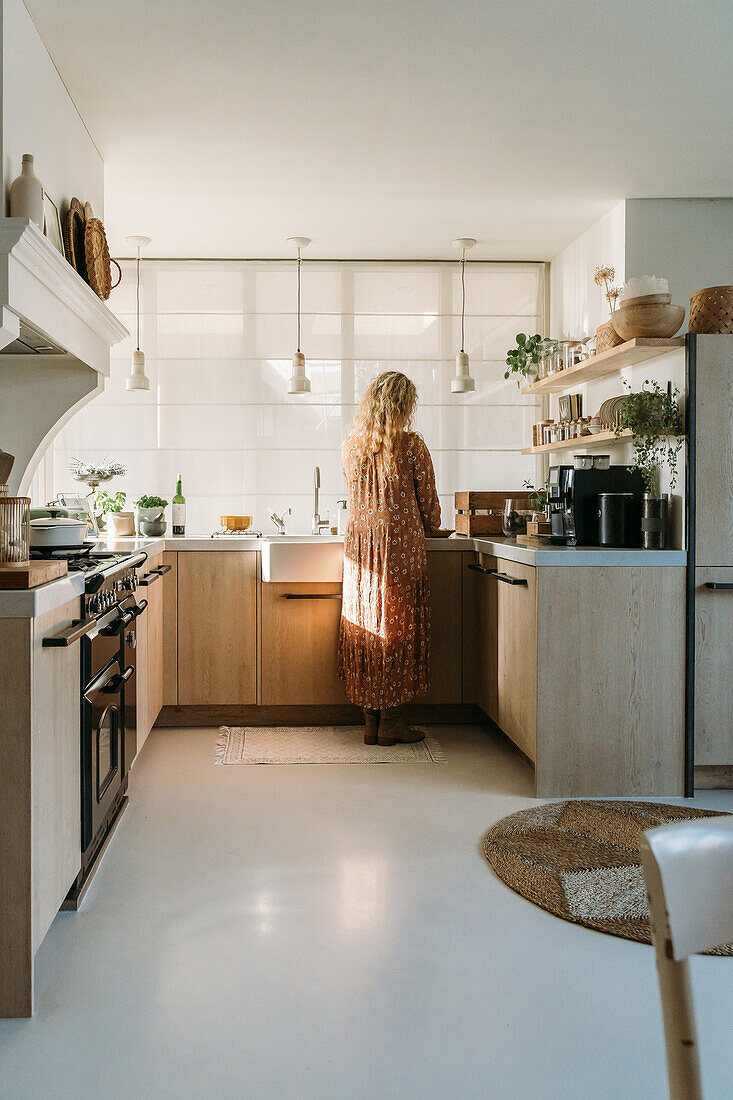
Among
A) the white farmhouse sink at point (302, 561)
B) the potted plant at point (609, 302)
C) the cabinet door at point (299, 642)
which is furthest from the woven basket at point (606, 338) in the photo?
the cabinet door at point (299, 642)

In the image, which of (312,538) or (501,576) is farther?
(312,538)

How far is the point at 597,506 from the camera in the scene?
11.7 feet

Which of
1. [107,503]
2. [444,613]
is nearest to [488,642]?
[444,613]

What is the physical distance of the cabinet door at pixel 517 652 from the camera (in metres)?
3.24

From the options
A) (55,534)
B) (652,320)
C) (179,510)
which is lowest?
(55,534)

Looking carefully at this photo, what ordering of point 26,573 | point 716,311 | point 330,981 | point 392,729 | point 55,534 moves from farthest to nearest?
point 392,729 → point 716,311 → point 55,534 → point 330,981 → point 26,573

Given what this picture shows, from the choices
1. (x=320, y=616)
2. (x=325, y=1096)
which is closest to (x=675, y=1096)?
(x=325, y=1096)

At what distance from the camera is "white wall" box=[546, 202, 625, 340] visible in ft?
13.9

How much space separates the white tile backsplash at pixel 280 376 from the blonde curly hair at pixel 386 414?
1.38 metres

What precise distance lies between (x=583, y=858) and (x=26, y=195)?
2.48 metres

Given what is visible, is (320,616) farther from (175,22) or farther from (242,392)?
(175,22)

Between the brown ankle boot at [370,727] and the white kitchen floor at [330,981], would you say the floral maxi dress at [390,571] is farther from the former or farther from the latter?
the white kitchen floor at [330,981]

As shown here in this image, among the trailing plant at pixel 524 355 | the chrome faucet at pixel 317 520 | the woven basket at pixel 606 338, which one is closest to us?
the woven basket at pixel 606 338

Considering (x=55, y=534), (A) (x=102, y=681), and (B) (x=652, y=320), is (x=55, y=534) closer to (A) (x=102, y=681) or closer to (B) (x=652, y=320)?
(A) (x=102, y=681)
